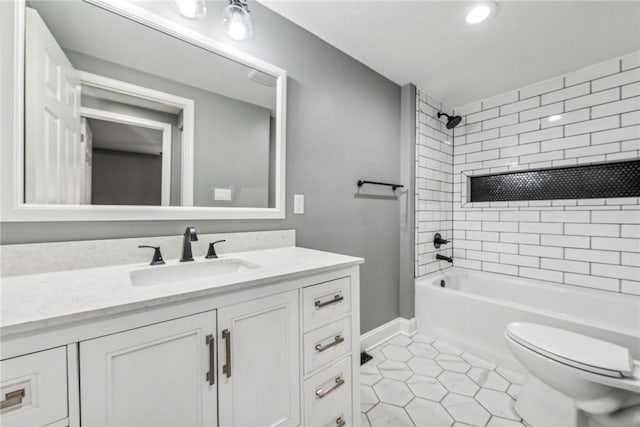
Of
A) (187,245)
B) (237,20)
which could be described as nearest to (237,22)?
(237,20)

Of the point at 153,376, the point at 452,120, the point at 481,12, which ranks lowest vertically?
the point at 153,376

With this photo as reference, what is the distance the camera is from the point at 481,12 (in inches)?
57.1

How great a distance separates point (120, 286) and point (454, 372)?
1.98m

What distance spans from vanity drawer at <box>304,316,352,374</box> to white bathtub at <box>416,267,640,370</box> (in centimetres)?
131

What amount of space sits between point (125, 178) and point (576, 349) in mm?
2211

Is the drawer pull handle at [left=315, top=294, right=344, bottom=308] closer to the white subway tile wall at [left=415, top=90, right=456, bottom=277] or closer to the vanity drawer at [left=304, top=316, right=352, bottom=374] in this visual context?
the vanity drawer at [left=304, top=316, right=352, bottom=374]

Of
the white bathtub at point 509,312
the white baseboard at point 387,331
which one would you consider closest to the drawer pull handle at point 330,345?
the white baseboard at point 387,331

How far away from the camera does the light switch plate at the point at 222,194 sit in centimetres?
132

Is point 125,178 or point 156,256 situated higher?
Result: point 125,178

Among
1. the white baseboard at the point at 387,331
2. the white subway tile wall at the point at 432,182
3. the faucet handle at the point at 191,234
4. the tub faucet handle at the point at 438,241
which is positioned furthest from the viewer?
the tub faucet handle at the point at 438,241

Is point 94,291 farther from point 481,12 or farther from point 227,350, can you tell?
point 481,12

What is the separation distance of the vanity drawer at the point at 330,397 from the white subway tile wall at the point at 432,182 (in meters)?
1.45

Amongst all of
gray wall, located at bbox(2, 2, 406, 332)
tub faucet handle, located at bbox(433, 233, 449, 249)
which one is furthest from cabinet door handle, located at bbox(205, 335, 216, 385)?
tub faucet handle, located at bbox(433, 233, 449, 249)

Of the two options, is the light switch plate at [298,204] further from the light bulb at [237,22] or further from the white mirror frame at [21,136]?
the light bulb at [237,22]
